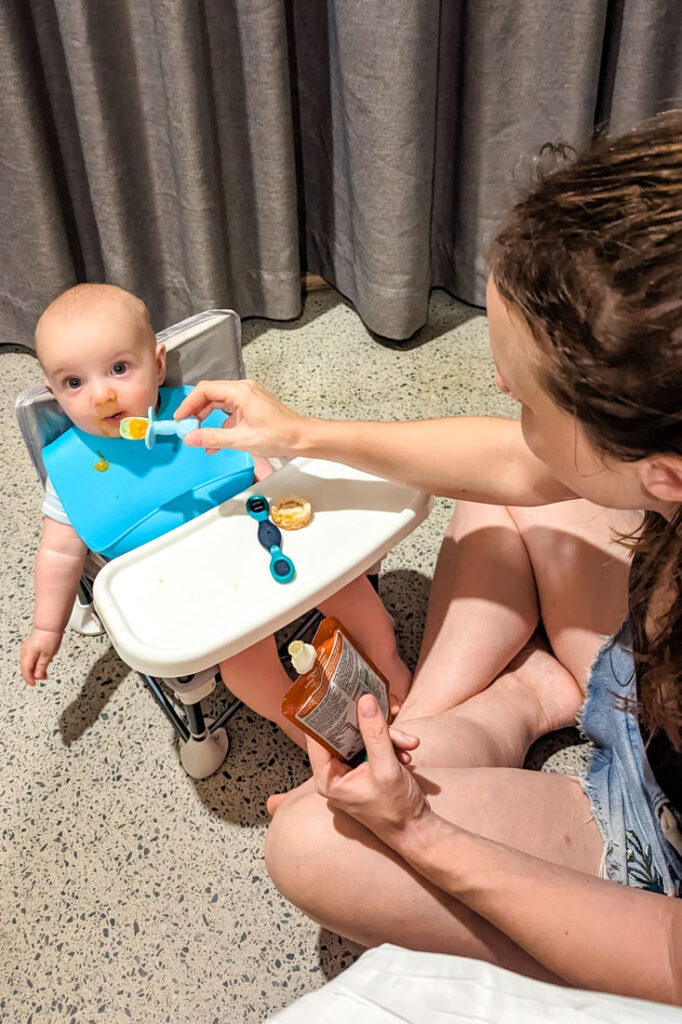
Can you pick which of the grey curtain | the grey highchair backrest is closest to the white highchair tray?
the grey highchair backrest

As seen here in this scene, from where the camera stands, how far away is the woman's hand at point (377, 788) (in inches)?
25.9

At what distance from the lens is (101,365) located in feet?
2.93

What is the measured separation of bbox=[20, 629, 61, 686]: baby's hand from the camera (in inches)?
37.5

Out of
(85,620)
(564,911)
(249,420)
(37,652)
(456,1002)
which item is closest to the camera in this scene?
(456,1002)

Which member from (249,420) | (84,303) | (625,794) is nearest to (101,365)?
Answer: (84,303)

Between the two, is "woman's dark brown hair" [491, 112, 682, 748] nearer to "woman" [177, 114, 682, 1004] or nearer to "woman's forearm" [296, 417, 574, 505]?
"woman" [177, 114, 682, 1004]

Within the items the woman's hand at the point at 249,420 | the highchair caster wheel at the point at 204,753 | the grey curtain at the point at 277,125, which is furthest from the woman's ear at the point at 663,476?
the grey curtain at the point at 277,125

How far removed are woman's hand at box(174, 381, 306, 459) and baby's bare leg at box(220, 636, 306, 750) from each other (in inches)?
8.6

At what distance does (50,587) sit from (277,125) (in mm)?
868

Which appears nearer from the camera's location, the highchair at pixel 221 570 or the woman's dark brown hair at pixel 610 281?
the woman's dark brown hair at pixel 610 281

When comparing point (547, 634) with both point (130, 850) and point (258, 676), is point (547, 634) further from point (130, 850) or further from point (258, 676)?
point (130, 850)

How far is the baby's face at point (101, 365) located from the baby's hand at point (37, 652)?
0.24 meters

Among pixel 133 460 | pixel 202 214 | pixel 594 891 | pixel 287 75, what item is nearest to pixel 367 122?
pixel 287 75

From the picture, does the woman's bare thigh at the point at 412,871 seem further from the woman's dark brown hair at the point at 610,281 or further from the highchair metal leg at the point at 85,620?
the highchair metal leg at the point at 85,620
